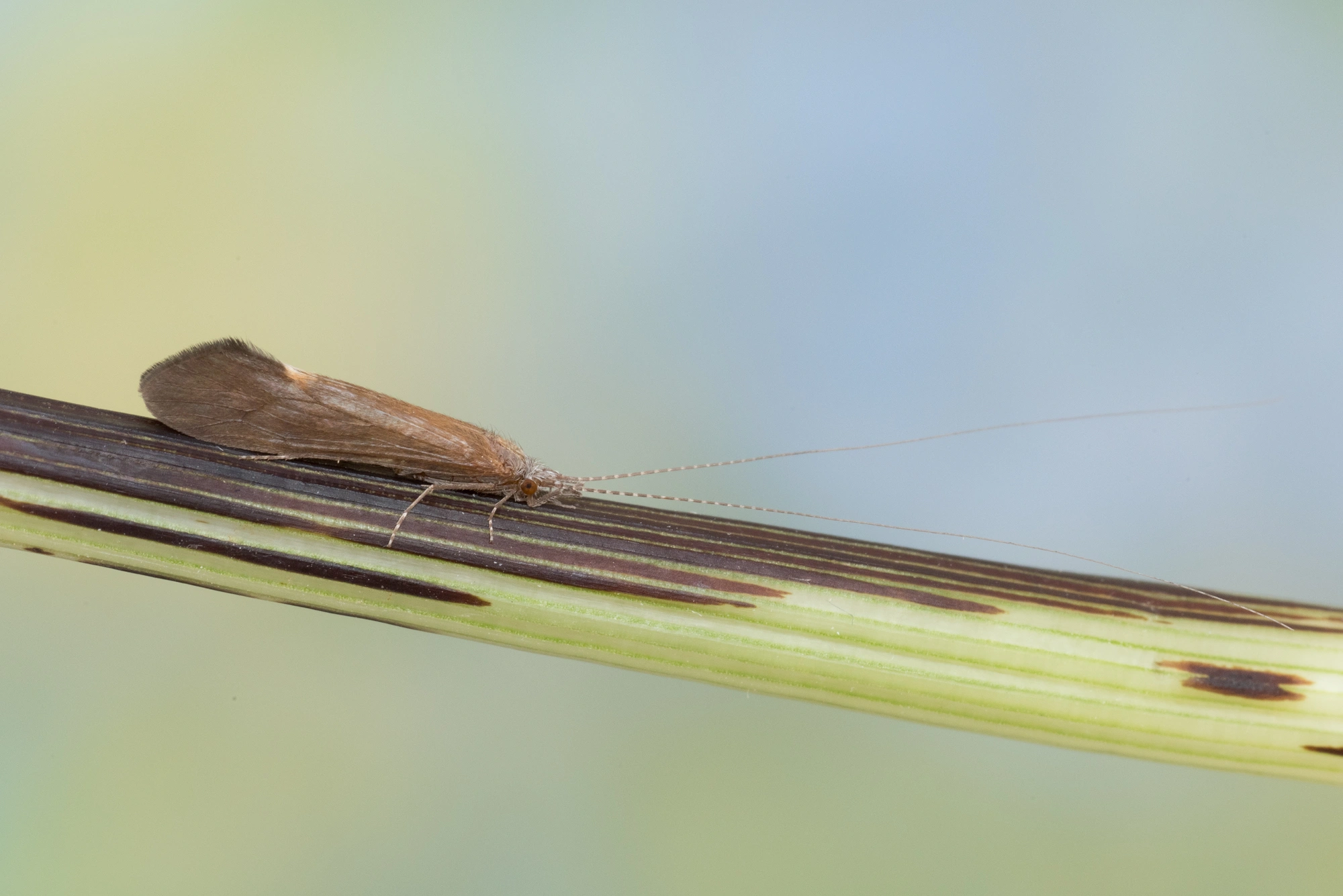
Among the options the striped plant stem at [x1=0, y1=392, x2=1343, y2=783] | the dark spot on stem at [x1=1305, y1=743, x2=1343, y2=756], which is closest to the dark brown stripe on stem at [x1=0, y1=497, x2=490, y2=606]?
the striped plant stem at [x1=0, y1=392, x2=1343, y2=783]

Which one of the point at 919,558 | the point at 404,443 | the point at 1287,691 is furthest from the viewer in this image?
the point at 404,443

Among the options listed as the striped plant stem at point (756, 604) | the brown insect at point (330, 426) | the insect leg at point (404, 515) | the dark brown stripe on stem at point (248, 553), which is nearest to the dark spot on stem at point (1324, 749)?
the striped plant stem at point (756, 604)

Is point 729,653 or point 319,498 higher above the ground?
point 319,498

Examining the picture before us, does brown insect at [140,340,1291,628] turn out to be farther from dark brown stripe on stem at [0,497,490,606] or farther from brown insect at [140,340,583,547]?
dark brown stripe on stem at [0,497,490,606]

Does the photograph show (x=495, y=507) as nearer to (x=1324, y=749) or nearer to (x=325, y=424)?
(x=325, y=424)

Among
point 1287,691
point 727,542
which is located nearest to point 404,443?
point 727,542

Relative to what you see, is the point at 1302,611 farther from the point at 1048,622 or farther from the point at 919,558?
the point at 919,558

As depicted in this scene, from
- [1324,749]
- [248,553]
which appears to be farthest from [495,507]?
[1324,749]
